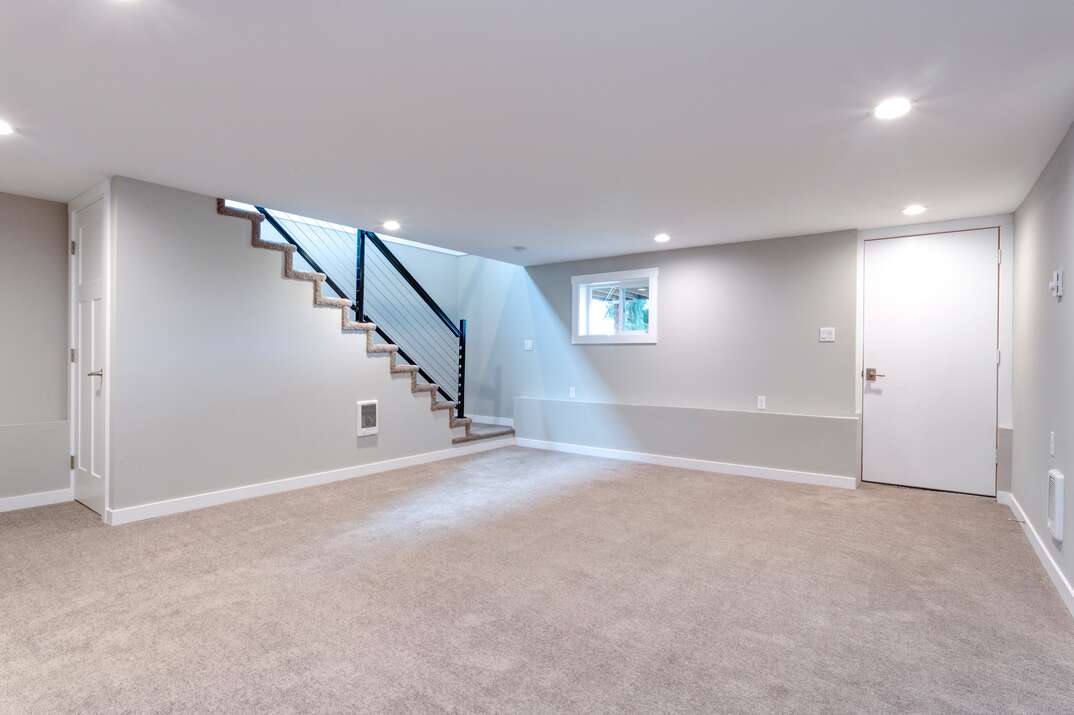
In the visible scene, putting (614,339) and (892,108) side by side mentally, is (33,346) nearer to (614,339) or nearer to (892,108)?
(614,339)

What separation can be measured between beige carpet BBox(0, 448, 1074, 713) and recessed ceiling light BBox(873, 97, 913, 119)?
2.20 metres

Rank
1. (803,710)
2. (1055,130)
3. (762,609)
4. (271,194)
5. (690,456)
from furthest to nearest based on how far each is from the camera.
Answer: (690,456), (271,194), (1055,130), (762,609), (803,710)

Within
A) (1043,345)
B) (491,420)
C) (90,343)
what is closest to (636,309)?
(491,420)

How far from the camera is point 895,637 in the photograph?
2217 millimetres

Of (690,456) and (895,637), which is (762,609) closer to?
(895,637)

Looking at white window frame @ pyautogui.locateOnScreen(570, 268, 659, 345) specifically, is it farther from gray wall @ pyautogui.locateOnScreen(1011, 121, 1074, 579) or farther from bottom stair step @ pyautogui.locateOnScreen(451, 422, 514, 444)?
gray wall @ pyautogui.locateOnScreen(1011, 121, 1074, 579)

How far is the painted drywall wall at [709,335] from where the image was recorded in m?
4.99

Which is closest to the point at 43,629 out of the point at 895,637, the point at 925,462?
the point at 895,637

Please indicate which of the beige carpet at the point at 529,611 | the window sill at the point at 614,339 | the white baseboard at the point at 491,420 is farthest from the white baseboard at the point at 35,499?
the window sill at the point at 614,339

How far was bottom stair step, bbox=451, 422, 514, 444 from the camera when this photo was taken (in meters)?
6.09

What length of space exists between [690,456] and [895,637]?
3.33 metres

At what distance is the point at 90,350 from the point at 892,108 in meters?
4.96

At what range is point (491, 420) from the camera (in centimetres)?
731

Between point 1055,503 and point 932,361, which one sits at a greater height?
point 932,361
